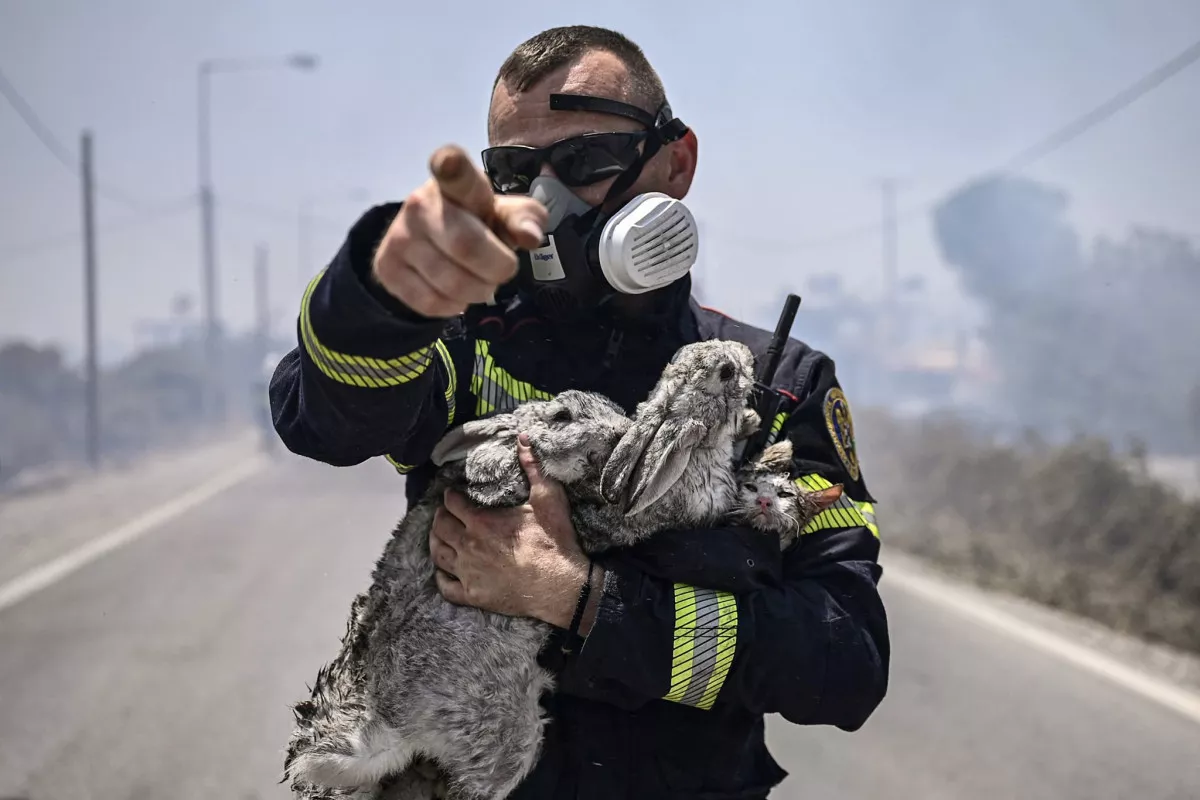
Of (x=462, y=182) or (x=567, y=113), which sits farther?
(x=567, y=113)

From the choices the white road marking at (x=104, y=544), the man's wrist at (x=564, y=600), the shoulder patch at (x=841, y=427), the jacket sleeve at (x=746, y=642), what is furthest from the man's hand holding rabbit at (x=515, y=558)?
the white road marking at (x=104, y=544)

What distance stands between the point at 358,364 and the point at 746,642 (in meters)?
1.03

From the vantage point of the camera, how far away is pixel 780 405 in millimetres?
2379

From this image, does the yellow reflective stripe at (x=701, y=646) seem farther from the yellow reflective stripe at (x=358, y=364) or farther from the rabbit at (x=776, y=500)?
the yellow reflective stripe at (x=358, y=364)

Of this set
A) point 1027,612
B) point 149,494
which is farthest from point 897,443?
point 149,494

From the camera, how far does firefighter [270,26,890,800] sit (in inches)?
62.6

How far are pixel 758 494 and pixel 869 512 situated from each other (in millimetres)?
370

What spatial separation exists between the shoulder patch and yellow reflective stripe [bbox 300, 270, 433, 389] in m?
1.15

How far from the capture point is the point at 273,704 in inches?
220

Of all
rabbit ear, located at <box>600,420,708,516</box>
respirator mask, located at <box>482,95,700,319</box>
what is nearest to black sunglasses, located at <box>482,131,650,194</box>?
respirator mask, located at <box>482,95,700,319</box>

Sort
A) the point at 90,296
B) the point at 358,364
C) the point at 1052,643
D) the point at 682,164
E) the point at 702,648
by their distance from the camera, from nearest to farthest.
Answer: the point at 358,364 < the point at 702,648 < the point at 682,164 < the point at 1052,643 < the point at 90,296

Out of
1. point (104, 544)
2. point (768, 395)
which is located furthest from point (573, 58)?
point (104, 544)

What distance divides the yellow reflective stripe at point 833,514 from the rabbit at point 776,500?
18mm

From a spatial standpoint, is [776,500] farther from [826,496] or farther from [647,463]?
[647,463]
